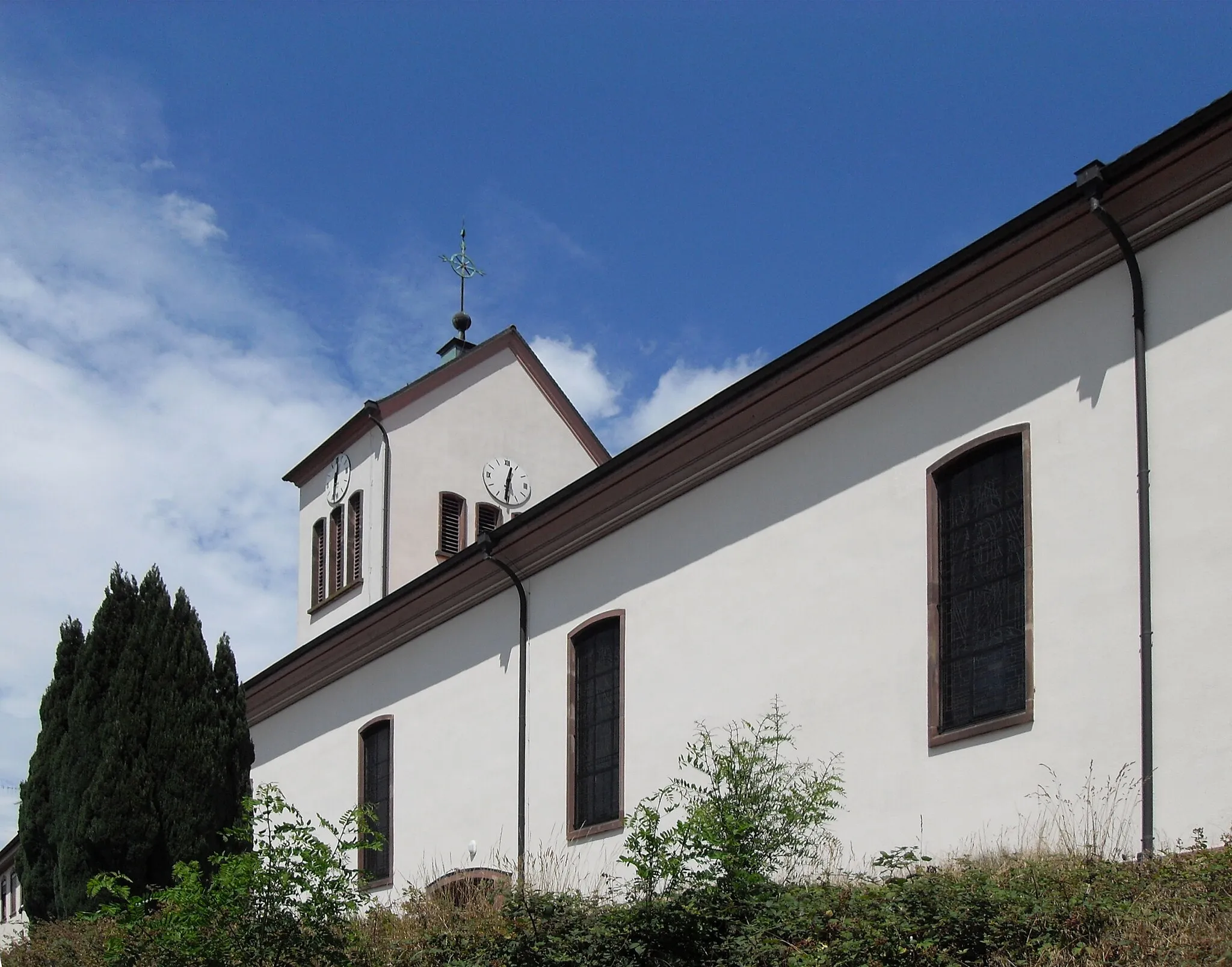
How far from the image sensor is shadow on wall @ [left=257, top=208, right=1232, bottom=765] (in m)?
13.7

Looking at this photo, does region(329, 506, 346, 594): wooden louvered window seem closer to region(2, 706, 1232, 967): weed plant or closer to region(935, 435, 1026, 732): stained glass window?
region(2, 706, 1232, 967): weed plant

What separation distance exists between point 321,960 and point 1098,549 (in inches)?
288

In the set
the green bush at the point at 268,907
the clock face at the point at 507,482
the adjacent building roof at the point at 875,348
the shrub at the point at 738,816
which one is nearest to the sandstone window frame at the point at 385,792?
the adjacent building roof at the point at 875,348

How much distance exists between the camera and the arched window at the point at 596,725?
786 inches

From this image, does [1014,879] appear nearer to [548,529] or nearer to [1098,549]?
[1098,549]

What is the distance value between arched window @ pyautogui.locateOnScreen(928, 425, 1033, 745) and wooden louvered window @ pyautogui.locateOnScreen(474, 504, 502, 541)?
54.1 feet

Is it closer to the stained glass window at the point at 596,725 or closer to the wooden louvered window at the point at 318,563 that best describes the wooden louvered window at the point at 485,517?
the wooden louvered window at the point at 318,563

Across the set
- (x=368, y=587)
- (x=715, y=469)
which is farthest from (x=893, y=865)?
(x=368, y=587)

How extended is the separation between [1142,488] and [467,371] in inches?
791

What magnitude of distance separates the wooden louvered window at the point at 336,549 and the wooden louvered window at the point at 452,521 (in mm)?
2170

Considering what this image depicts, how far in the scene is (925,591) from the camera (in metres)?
15.5

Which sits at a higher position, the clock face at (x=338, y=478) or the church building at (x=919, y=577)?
the clock face at (x=338, y=478)

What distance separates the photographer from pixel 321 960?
14547 mm

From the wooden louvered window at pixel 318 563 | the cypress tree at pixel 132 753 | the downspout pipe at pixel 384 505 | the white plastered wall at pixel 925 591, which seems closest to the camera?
the white plastered wall at pixel 925 591
